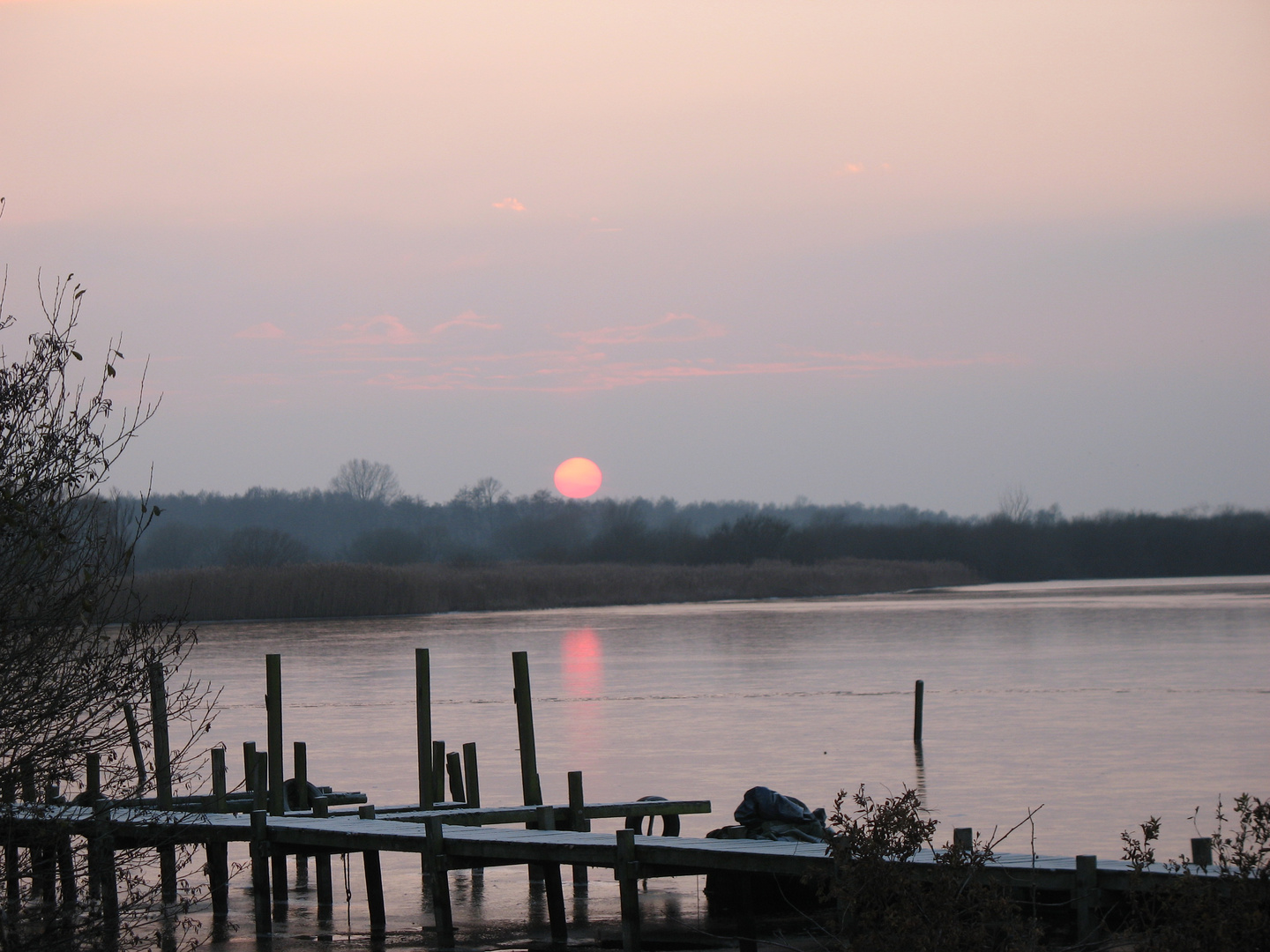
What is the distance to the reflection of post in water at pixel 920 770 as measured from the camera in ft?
57.3

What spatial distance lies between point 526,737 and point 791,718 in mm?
11825

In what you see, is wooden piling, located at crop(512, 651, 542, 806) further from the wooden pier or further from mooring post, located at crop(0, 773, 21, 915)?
mooring post, located at crop(0, 773, 21, 915)

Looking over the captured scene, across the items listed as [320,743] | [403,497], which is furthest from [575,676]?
[403,497]

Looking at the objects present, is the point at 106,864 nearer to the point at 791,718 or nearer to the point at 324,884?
the point at 324,884

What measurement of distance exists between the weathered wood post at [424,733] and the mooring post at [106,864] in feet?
13.0

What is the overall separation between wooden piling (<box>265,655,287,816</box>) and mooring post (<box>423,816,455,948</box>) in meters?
3.69

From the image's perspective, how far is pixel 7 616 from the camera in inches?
300

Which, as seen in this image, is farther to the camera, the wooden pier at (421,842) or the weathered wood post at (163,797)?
the weathered wood post at (163,797)

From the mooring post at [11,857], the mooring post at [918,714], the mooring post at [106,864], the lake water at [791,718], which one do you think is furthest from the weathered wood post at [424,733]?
the mooring post at [918,714]

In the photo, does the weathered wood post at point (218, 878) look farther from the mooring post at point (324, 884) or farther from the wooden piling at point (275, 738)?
the wooden piling at point (275, 738)

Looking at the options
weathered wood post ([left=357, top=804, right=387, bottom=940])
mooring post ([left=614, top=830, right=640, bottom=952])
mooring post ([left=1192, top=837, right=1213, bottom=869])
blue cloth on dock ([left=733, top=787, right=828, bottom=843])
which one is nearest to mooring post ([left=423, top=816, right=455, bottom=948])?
weathered wood post ([left=357, top=804, right=387, bottom=940])

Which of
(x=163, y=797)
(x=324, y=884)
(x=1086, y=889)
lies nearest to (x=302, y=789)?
(x=324, y=884)

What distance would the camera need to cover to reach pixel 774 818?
1255 cm

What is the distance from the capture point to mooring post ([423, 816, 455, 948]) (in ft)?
37.0
